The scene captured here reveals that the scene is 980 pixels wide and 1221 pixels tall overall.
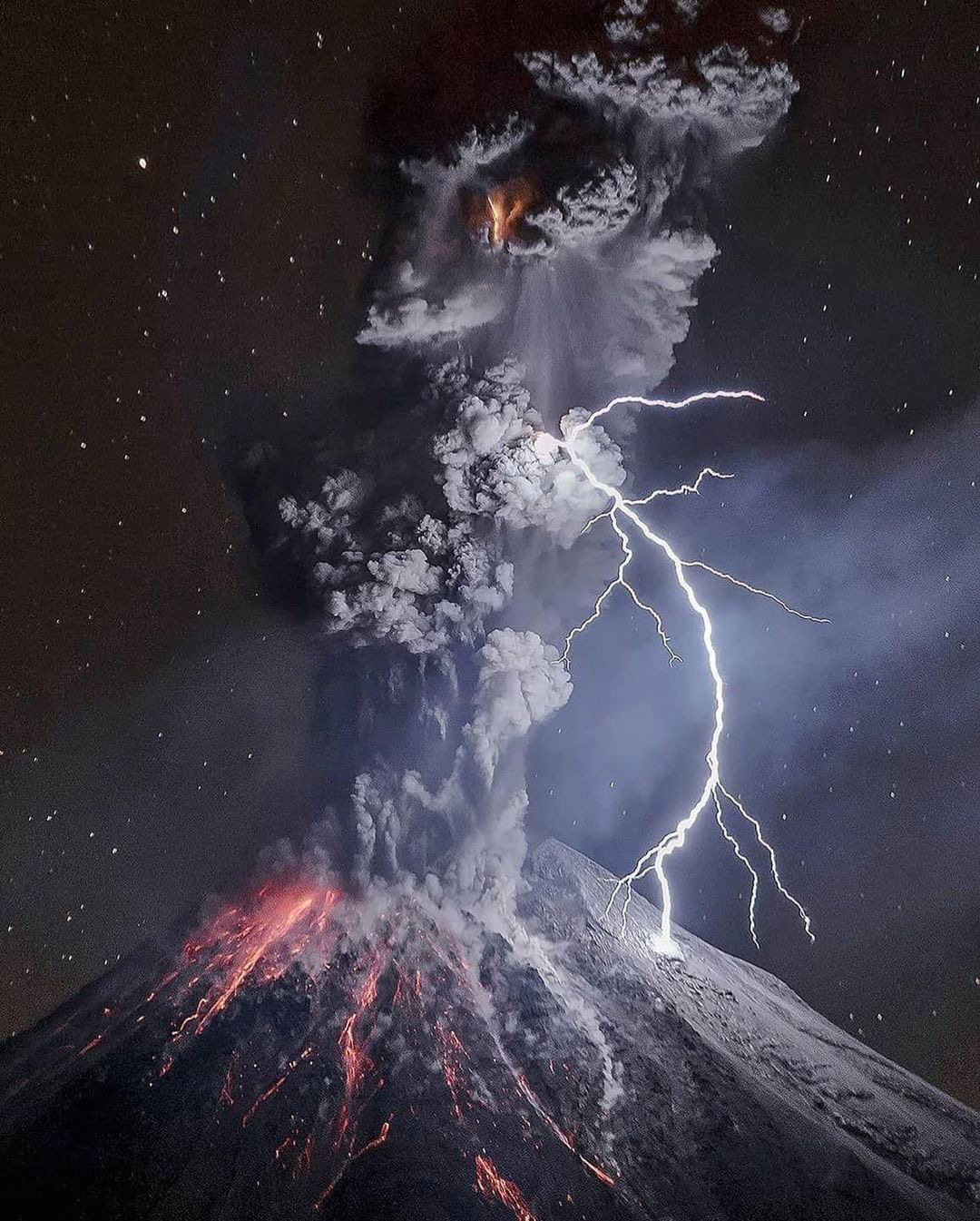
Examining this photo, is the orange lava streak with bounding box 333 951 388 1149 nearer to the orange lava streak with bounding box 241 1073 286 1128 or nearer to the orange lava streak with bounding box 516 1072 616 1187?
the orange lava streak with bounding box 241 1073 286 1128

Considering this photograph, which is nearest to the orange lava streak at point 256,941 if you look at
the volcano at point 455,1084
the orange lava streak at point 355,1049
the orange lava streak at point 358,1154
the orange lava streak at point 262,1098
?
the volcano at point 455,1084

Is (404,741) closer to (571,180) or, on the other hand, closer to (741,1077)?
(741,1077)

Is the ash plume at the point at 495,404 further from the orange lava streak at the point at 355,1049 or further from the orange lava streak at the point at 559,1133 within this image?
the orange lava streak at the point at 559,1133

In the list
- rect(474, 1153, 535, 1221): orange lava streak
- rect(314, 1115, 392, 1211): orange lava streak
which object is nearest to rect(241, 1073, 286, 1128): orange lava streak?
rect(314, 1115, 392, 1211): orange lava streak

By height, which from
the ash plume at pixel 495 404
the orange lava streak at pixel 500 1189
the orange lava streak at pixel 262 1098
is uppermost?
the ash plume at pixel 495 404

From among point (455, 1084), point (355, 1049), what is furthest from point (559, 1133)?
point (355, 1049)

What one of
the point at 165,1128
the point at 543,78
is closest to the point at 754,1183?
the point at 165,1128

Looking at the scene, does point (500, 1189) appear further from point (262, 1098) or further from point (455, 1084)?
point (262, 1098)
